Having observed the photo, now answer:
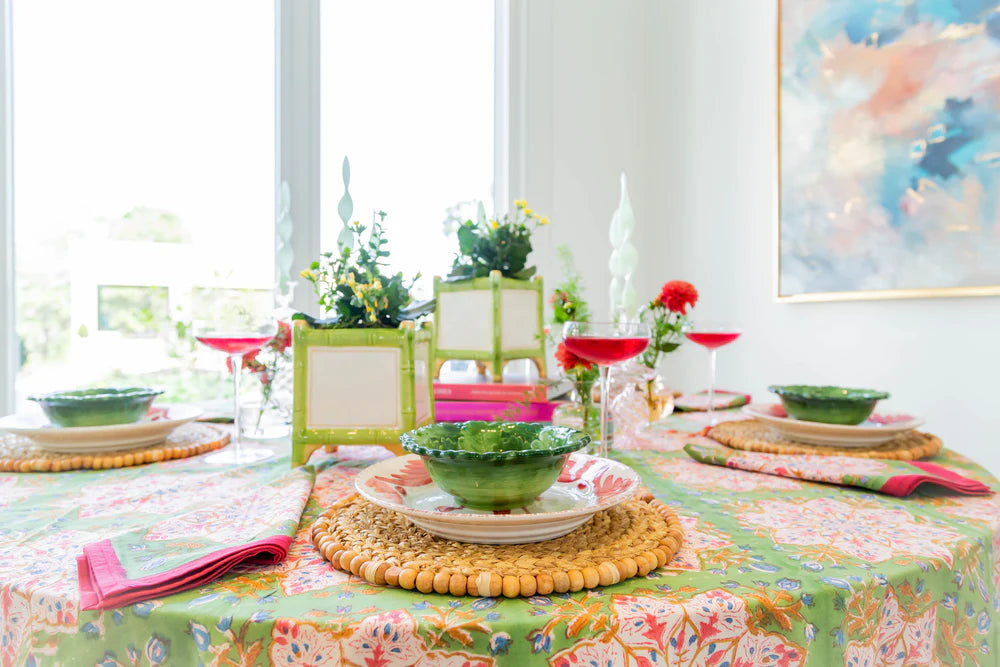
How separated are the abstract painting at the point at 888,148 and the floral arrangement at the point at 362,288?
2.07 m

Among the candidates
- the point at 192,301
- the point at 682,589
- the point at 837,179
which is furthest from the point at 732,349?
the point at 682,589

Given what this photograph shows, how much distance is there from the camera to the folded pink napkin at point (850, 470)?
81cm

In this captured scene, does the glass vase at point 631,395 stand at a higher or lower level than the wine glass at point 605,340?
lower

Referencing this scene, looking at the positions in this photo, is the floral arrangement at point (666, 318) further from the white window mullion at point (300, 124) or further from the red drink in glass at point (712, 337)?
the white window mullion at point (300, 124)

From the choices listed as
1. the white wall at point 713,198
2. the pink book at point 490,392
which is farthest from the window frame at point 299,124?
the pink book at point 490,392

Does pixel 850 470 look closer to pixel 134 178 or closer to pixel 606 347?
pixel 606 347

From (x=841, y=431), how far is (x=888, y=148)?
189cm

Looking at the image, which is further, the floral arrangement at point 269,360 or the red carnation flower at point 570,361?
the floral arrangement at point 269,360

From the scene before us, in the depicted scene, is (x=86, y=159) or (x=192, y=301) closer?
(x=86, y=159)

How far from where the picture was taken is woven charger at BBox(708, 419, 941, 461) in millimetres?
1011

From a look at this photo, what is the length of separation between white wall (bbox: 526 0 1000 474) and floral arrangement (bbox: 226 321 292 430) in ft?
7.37

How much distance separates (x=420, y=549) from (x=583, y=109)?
136 inches

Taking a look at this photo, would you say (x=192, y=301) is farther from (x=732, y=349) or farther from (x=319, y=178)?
(x=732, y=349)

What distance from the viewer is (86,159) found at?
2629 mm
